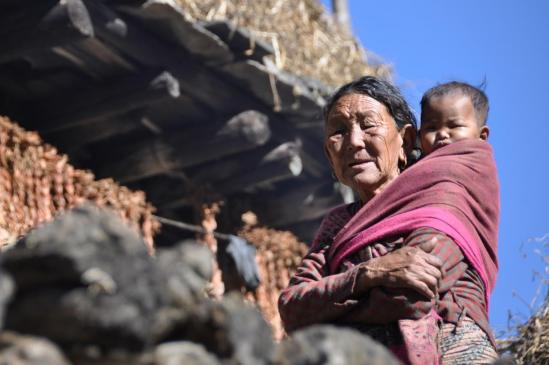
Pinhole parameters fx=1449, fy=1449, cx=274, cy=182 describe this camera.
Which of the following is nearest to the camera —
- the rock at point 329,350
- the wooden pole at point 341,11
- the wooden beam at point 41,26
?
the rock at point 329,350

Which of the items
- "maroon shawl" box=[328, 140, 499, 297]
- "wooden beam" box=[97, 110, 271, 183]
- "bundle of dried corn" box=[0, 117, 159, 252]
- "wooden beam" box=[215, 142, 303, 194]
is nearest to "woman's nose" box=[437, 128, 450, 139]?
"maroon shawl" box=[328, 140, 499, 297]

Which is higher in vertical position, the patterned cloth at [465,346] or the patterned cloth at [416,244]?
Result: the patterned cloth at [416,244]

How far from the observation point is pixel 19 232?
609 centimetres

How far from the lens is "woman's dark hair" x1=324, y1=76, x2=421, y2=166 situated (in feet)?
15.4

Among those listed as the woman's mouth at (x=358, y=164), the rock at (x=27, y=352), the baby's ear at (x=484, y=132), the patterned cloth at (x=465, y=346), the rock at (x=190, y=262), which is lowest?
the rock at (x=27, y=352)

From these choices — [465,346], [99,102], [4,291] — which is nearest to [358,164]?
[465,346]

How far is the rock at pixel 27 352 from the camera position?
2.16 m

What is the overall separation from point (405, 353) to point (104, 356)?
1.64 meters

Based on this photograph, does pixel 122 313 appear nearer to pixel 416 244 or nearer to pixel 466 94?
pixel 416 244

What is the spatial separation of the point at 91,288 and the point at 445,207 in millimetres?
2005

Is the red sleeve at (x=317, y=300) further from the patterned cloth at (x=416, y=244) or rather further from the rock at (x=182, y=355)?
the rock at (x=182, y=355)

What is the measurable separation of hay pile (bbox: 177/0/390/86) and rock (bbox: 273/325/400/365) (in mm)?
4753

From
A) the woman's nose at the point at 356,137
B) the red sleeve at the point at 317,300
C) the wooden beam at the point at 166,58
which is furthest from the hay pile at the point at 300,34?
the red sleeve at the point at 317,300

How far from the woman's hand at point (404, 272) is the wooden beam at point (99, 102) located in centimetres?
320
